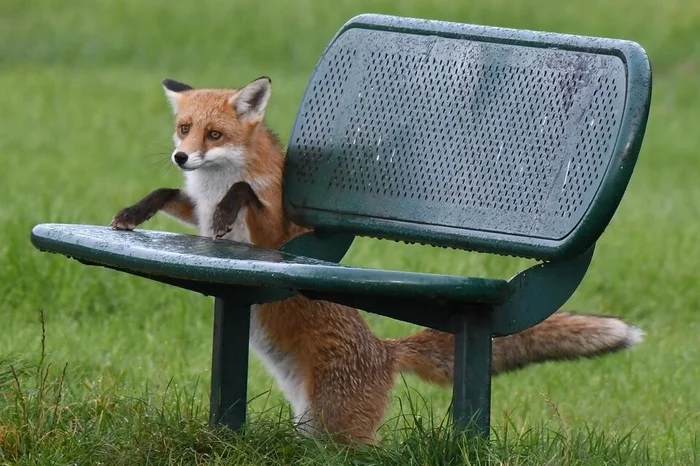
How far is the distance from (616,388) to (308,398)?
82.3 inches

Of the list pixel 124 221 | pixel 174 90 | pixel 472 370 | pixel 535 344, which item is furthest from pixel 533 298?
pixel 174 90

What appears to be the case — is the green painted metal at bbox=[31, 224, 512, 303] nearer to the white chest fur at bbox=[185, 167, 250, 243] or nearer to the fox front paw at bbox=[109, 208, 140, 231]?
the fox front paw at bbox=[109, 208, 140, 231]

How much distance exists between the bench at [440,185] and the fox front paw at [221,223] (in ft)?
Result: 0.20

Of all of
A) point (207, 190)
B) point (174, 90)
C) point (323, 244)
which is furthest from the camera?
point (174, 90)

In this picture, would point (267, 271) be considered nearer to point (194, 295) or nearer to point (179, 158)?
point (179, 158)

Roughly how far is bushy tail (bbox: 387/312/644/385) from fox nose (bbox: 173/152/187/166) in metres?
1.01

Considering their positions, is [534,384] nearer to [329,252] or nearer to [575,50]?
[329,252]

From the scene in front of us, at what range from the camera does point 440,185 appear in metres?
4.67

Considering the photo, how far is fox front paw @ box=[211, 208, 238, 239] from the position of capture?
4742mm

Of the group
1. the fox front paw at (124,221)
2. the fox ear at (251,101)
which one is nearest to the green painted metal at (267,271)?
the fox front paw at (124,221)

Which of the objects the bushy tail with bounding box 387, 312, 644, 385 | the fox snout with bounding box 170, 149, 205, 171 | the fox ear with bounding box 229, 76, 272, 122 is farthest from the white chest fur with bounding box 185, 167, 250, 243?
the bushy tail with bounding box 387, 312, 644, 385

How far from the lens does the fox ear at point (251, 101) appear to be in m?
5.32

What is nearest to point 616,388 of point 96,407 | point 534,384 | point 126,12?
point 534,384

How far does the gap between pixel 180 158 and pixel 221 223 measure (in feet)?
1.41
